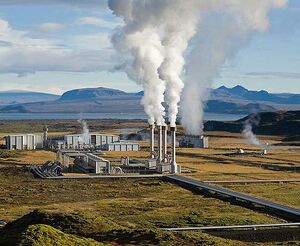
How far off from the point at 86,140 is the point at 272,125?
7317 cm

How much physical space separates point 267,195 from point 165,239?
24365 mm

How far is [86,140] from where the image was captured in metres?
113

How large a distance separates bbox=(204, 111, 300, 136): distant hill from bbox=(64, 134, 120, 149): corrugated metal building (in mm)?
57829

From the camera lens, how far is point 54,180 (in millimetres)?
62938

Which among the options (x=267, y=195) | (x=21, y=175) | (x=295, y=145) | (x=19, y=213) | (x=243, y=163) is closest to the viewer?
(x=19, y=213)

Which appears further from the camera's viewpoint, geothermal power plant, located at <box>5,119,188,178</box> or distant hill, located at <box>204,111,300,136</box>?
distant hill, located at <box>204,111,300,136</box>

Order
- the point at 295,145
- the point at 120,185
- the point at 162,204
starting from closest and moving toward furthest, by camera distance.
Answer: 1. the point at 162,204
2. the point at 120,185
3. the point at 295,145

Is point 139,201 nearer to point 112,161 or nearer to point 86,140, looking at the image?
point 112,161

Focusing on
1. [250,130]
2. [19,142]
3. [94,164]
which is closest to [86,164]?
[94,164]

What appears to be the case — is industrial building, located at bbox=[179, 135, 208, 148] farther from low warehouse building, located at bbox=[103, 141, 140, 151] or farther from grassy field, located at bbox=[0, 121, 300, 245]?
grassy field, located at bbox=[0, 121, 300, 245]

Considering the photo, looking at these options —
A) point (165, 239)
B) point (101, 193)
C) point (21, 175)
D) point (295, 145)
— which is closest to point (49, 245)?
point (165, 239)

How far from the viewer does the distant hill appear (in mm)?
165000

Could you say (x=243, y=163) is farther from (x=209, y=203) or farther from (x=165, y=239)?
(x=165, y=239)

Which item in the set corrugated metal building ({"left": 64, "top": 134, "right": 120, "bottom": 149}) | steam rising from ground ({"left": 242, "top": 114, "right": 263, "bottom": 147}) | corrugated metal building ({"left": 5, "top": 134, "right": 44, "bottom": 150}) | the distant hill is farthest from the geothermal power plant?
the distant hill
